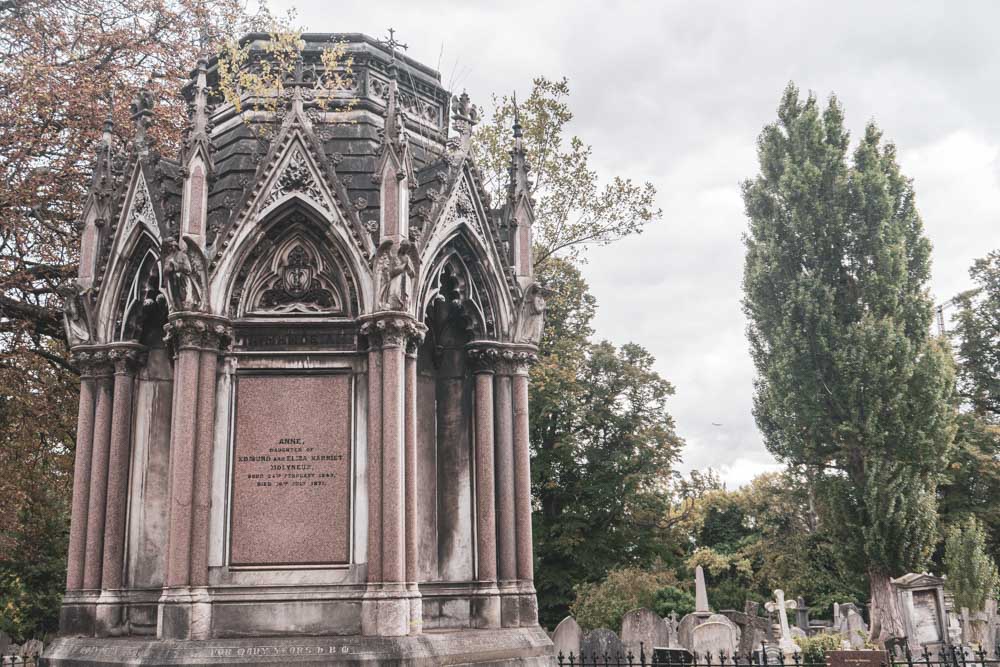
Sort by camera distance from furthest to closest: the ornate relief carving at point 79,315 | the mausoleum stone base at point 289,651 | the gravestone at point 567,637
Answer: the gravestone at point 567,637
the ornate relief carving at point 79,315
the mausoleum stone base at point 289,651

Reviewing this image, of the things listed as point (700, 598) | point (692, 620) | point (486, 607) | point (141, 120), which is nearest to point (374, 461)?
point (486, 607)

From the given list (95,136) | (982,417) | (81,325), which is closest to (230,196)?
(81,325)

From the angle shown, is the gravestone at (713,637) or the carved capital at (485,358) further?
the gravestone at (713,637)

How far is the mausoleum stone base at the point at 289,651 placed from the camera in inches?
316

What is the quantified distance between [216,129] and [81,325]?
293 centimetres

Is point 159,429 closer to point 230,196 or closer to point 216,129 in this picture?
point 230,196

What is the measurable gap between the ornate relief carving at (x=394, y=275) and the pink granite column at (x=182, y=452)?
1.91 metres

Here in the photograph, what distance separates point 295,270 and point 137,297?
6.46 feet

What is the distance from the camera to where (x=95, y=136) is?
623 inches

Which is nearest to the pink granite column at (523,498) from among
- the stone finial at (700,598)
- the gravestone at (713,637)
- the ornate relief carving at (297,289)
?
the ornate relief carving at (297,289)

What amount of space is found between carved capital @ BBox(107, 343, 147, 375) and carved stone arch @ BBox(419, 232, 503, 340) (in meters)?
3.32

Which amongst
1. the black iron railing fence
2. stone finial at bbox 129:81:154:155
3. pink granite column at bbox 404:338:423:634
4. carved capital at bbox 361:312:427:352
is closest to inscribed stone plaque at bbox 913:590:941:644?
the black iron railing fence

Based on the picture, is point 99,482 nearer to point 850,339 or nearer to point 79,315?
point 79,315

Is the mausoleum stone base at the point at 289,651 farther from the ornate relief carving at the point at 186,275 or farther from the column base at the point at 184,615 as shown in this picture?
the ornate relief carving at the point at 186,275
